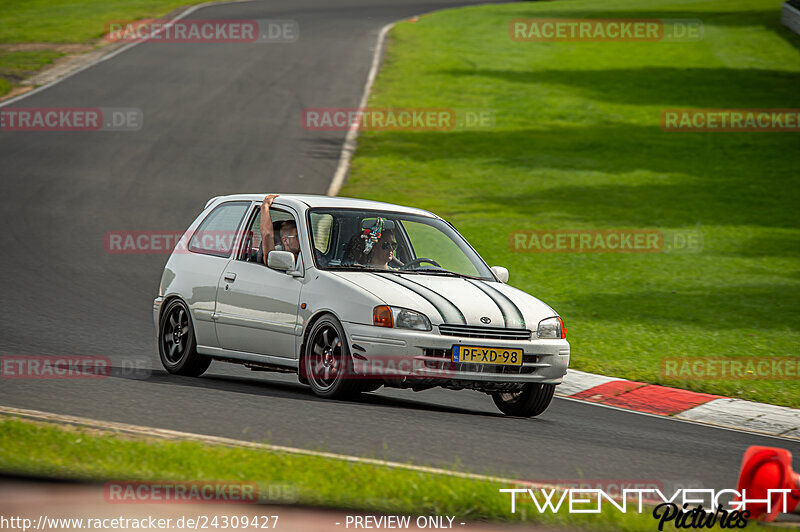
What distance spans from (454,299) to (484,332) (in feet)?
1.24

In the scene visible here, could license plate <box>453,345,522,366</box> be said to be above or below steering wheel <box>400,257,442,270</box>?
below

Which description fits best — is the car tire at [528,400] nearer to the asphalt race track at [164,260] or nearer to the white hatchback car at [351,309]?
the white hatchback car at [351,309]

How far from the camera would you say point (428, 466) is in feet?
22.5

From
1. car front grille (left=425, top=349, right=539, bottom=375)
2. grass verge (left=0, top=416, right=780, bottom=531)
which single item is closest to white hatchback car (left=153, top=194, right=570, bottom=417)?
car front grille (left=425, top=349, right=539, bottom=375)

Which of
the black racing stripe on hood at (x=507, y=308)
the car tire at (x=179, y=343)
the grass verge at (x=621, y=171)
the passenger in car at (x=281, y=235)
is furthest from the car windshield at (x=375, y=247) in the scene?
the grass verge at (x=621, y=171)

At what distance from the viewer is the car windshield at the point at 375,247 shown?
9.90 metres

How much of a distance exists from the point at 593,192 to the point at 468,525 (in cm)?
2030

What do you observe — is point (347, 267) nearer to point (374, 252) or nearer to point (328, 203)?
point (374, 252)

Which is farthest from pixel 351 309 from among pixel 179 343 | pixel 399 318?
pixel 179 343

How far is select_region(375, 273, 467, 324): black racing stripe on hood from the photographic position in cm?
891

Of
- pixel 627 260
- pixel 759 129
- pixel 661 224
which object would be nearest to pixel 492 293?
pixel 627 260

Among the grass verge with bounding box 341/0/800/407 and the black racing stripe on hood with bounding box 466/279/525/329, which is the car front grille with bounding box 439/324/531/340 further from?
the grass verge with bounding box 341/0/800/407

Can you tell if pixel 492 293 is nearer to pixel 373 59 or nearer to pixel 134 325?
pixel 134 325

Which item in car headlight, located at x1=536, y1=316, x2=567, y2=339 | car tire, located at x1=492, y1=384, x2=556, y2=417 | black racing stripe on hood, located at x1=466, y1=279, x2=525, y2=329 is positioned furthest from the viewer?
car tire, located at x1=492, y1=384, x2=556, y2=417
